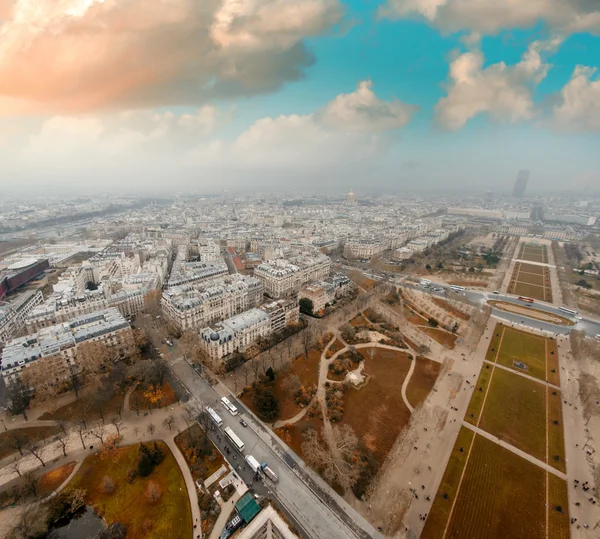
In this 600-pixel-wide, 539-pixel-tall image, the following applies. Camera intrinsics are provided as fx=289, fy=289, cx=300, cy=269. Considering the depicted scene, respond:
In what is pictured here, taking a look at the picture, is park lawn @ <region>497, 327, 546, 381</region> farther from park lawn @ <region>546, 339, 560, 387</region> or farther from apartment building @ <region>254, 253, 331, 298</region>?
apartment building @ <region>254, 253, 331, 298</region>

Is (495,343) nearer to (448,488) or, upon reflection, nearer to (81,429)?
(448,488)

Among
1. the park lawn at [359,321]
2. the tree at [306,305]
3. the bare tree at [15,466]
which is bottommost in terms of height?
the bare tree at [15,466]

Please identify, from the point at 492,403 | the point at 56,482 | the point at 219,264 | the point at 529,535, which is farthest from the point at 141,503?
the point at 219,264

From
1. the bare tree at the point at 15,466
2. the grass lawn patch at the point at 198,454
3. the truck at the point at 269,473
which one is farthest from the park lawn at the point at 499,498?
the bare tree at the point at 15,466

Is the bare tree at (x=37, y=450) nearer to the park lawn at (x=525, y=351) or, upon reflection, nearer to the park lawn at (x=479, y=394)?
the park lawn at (x=479, y=394)

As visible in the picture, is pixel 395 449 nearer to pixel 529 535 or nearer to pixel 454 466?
pixel 454 466
